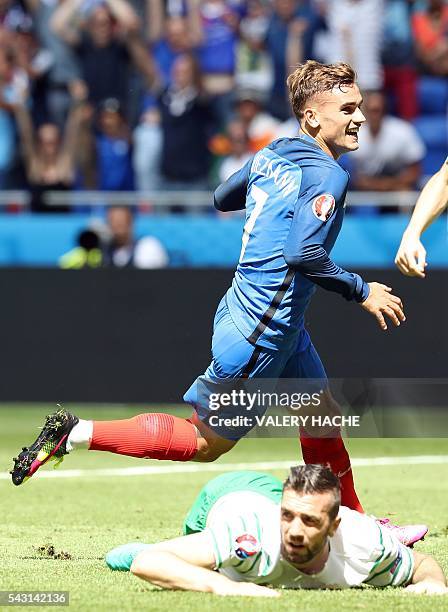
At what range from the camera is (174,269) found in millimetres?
13156

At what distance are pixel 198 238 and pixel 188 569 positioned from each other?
8.92 meters

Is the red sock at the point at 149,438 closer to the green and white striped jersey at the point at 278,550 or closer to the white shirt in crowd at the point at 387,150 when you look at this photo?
the green and white striped jersey at the point at 278,550

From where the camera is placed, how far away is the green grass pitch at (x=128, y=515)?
5.12m

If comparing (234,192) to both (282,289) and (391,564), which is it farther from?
(391,564)

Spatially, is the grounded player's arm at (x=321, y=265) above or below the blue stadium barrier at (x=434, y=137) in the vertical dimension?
above

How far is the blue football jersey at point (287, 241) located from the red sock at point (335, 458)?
597 millimetres

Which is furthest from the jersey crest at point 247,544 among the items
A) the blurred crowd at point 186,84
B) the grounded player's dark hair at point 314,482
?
the blurred crowd at point 186,84

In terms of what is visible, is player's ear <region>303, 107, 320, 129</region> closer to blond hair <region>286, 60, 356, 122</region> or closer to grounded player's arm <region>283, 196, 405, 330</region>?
blond hair <region>286, 60, 356, 122</region>

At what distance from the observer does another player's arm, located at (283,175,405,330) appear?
5910mm

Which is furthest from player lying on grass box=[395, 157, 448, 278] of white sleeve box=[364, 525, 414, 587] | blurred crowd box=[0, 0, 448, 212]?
blurred crowd box=[0, 0, 448, 212]

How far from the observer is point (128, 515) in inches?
316

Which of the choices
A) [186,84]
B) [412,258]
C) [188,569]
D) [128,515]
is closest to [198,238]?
[186,84]

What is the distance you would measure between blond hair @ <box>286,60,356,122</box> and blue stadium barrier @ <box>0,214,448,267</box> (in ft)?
23.2

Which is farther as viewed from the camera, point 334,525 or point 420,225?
point 420,225
